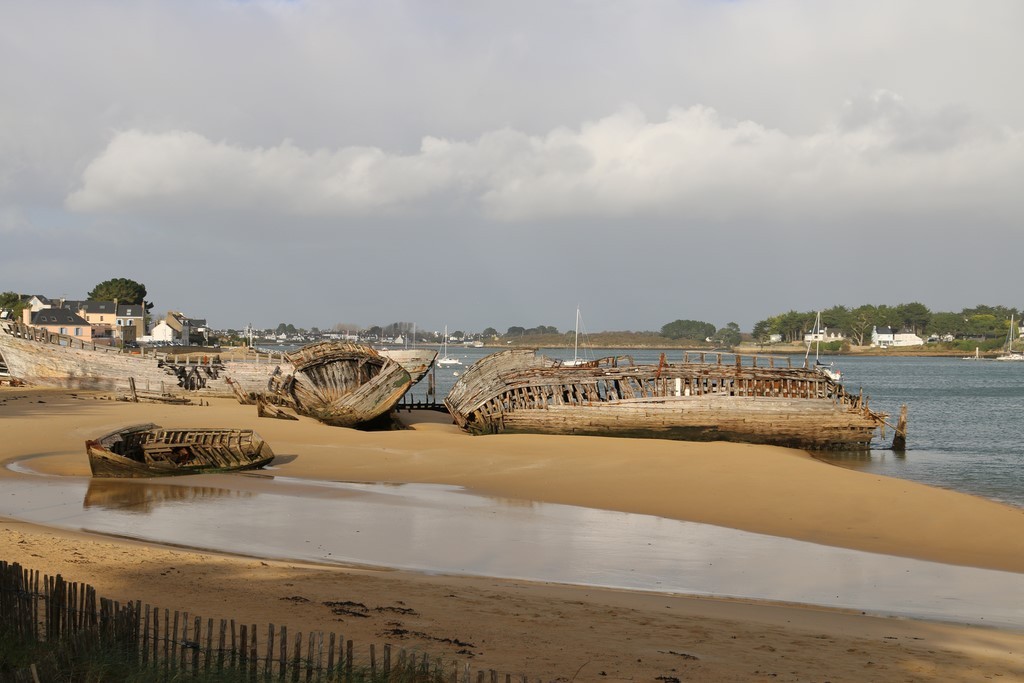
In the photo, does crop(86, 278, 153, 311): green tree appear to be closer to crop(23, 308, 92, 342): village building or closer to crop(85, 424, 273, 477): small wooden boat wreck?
crop(23, 308, 92, 342): village building

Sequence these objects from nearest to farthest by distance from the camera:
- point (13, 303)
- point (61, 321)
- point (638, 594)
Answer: point (638, 594) < point (61, 321) < point (13, 303)

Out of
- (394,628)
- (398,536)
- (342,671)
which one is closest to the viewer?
(342,671)

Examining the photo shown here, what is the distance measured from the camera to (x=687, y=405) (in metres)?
31.4

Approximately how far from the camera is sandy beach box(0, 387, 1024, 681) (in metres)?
9.31

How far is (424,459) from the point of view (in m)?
26.1

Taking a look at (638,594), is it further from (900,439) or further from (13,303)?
(13,303)

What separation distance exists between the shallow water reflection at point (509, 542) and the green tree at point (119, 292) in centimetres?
12886

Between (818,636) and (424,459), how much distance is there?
16.9 metres

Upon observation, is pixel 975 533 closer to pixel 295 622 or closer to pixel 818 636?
pixel 818 636

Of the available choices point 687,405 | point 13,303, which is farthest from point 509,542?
point 13,303

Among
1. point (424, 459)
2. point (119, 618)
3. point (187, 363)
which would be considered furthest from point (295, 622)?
point (187, 363)

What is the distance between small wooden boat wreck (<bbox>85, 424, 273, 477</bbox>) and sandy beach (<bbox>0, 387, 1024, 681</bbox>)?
1.14m

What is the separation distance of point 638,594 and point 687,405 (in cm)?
1967

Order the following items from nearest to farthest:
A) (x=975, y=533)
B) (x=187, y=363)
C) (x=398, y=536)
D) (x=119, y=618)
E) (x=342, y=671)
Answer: (x=342, y=671) < (x=119, y=618) < (x=398, y=536) < (x=975, y=533) < (x=187, y=363)
